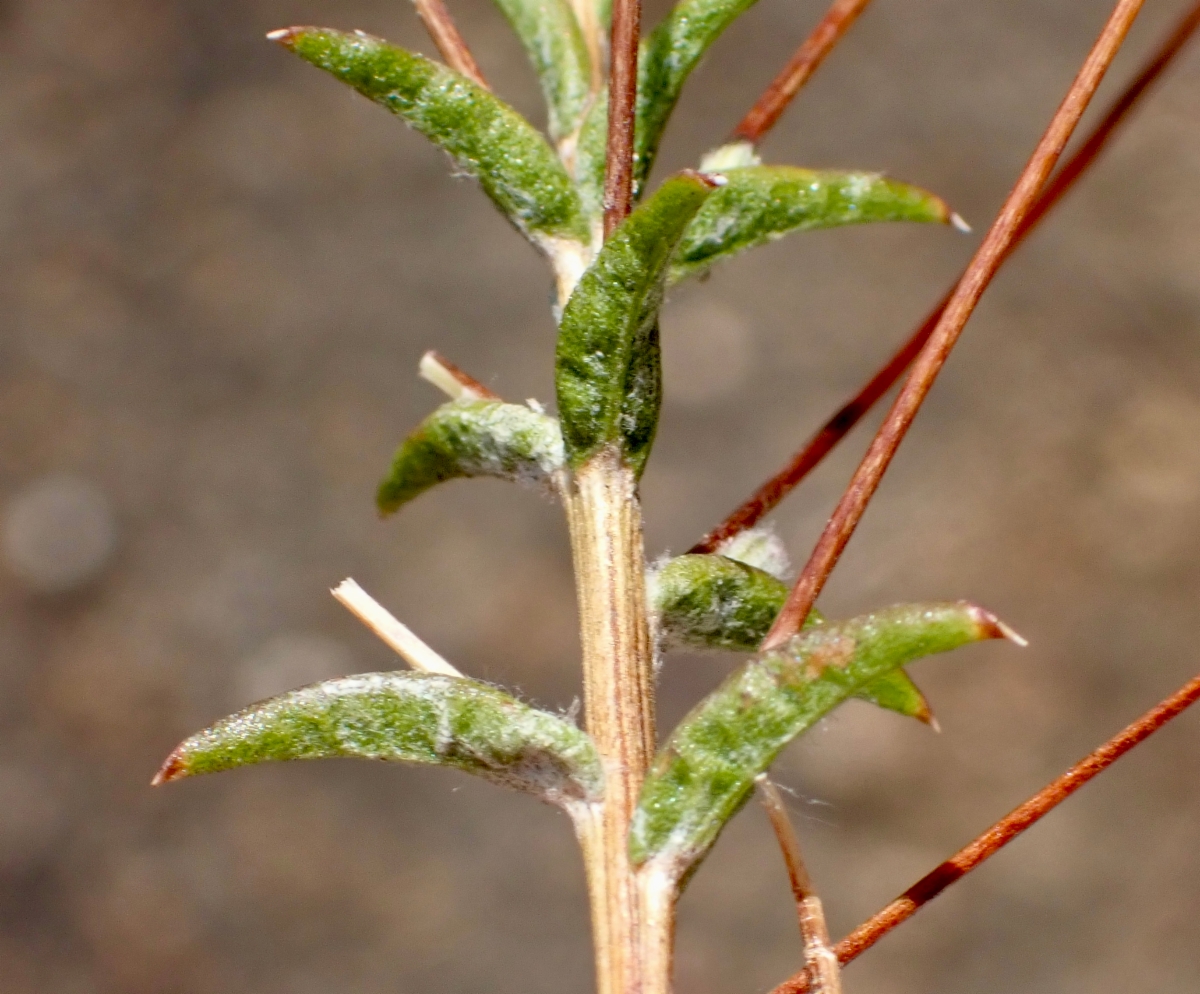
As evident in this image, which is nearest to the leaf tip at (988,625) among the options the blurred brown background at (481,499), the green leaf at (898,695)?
the green leaf at (898,695)

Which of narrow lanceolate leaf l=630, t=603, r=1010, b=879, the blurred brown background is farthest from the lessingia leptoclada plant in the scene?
the blurred brown background

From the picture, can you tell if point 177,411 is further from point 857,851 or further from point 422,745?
point 422,745

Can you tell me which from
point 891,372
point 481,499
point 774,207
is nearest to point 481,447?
point 774,207

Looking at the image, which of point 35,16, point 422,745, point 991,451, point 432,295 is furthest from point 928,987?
point 35,16

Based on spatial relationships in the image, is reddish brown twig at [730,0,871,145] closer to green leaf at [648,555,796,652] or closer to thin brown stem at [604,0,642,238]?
thin brown stem at [604,0,642,238]

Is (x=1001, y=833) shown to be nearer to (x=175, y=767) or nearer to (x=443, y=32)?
(x=175, y=767)

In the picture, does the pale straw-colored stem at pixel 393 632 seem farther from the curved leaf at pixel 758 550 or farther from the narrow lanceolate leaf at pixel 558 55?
the narrow lanceolate leaf at pixel 558 55

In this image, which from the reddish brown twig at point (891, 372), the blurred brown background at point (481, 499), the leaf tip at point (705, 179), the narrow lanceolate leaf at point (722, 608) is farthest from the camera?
the blurred brown background at point (481, 499)
